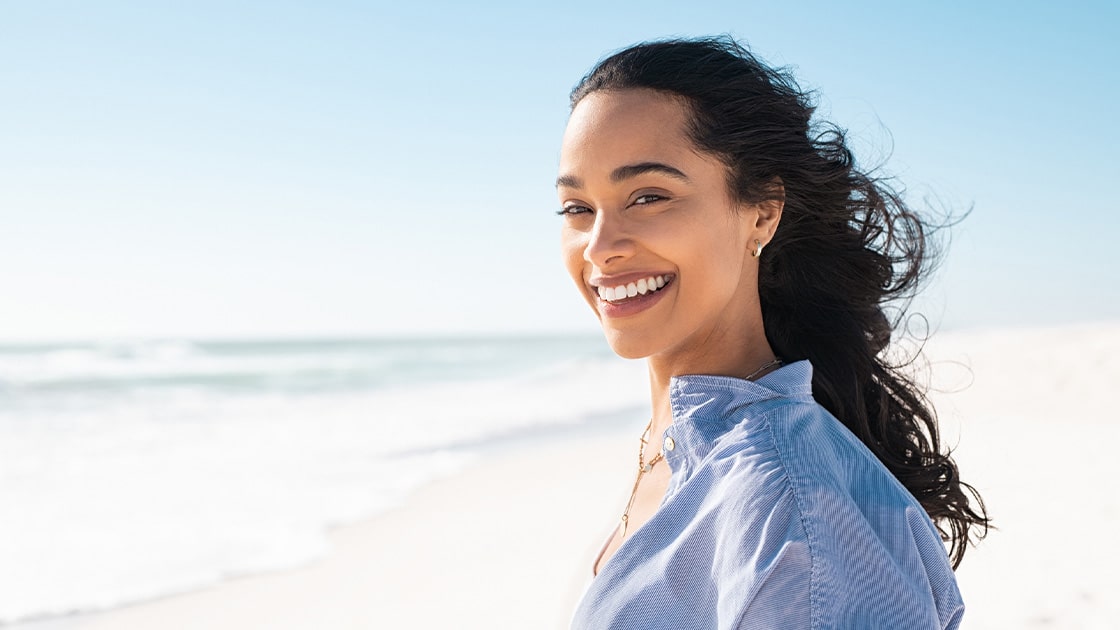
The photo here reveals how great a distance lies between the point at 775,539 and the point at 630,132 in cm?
88

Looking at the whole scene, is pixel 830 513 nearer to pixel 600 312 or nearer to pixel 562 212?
pixel 600 312

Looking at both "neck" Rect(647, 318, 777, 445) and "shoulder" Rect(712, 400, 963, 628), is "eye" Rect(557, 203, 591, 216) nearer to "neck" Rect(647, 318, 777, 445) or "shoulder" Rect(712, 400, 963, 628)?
"neck" Rect(647, 318, 777, 445)

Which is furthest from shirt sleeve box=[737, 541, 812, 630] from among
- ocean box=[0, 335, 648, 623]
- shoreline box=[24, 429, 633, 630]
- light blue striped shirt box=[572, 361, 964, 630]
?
ocean box=[0, 335, 648, 623]

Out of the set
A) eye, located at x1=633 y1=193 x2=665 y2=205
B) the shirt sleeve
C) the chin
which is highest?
eye, located at x1=633 y1=193 x2=665 y2=205

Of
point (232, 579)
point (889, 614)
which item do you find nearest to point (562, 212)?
point (889, 614)

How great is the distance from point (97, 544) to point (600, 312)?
5.88m

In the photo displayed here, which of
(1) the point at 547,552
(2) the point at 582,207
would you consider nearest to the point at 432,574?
(1) the point at 547,552

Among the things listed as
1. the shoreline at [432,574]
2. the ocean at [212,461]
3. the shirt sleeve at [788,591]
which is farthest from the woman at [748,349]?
the ocean at [212,461]

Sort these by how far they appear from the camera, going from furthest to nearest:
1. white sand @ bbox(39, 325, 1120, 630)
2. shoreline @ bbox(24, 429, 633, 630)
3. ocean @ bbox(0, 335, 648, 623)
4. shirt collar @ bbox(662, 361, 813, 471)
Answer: ocean @ bbox(0, 335, 648, 623), shoreline @ bbox(24, 429, 633, 630), white sand @ bbox(39, 325, 1120, 630), shirt collar @ bbox(662, 361, 813, 471)

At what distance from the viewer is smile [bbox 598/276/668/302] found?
1.81 meters

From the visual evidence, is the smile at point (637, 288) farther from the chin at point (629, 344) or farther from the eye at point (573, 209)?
the eye at point (573, 209)

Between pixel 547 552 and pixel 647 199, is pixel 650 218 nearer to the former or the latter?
pixel 647 199

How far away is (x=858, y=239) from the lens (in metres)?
2.30

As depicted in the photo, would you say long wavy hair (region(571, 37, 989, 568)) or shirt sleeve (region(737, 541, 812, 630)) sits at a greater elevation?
long wavy hair (region(571, 37, 989, 568))
